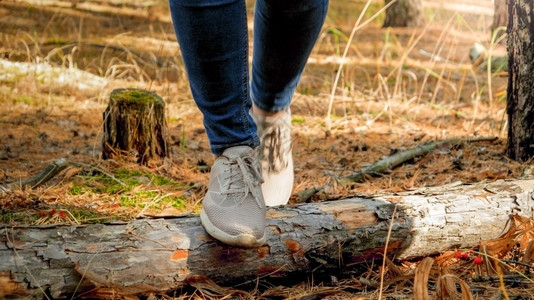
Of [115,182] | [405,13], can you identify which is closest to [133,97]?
[115,182]

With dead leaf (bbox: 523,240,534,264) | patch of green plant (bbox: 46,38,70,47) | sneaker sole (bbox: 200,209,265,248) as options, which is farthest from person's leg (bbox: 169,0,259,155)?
patch of green plant (bbox: 46,38,70,47)

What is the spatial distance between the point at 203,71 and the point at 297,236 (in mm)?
581

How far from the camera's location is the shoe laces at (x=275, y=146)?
1890 mm

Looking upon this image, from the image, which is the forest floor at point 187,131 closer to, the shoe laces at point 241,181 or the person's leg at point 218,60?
the shoe laces at point 241,181

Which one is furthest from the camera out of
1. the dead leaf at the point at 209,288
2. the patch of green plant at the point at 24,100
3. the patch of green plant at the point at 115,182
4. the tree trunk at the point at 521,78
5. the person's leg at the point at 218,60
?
the patch of green plant at the point at 24,100

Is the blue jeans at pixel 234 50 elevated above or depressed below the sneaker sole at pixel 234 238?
above

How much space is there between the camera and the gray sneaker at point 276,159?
1.89 metres

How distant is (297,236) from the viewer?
1.49m

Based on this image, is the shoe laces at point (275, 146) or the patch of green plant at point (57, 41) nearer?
the shoe laces at point (275, 146)

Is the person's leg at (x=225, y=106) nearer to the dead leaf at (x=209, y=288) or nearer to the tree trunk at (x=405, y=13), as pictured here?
the dead leaf at (x=209, y=288)

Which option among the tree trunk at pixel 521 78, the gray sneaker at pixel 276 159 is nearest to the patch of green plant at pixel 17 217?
the gray sneaker at pixel 276 159

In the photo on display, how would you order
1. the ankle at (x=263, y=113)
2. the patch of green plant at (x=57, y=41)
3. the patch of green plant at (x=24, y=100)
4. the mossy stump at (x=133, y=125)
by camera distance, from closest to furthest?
1. the ankle at (x=263, y=113)
2. the mossy stump at (x=133, y=125)
3. the patch of green plant at (x=24, y=100)
4. the patch of green plant at (x=57, y=41)

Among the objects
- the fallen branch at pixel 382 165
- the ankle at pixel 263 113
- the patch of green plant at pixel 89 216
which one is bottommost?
the fallen branch at pixel 382 165

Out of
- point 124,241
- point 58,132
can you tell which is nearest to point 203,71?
point 124,241
